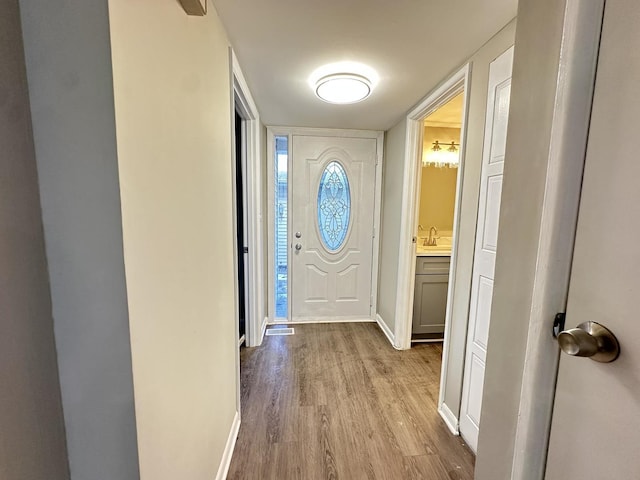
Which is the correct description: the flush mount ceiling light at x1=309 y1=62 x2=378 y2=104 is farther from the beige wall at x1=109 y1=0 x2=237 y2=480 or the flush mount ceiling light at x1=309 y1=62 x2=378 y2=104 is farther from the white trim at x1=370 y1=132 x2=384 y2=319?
the white trim at x1=370 y1=132 x2=384 y2=319

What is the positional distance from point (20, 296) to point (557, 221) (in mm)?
1127

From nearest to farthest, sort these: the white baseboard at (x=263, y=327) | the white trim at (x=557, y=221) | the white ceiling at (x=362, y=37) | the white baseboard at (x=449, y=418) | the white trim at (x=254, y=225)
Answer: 1. the white trim at (x=557, y=221)
2. the white ceiling at (x=362, y=37)
3. the white baseboard at (x=449, y=418)
4. the white trim at (x=254, y=225)
5. the white baseboard at (x=263, y=327)

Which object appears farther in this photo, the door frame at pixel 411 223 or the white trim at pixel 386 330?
the white trim at pixel 386 330

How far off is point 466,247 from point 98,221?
1.64m

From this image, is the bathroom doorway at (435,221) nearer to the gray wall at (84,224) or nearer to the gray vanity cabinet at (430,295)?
the gray vanity cabinet at (430,295)

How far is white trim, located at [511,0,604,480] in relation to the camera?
0.60m

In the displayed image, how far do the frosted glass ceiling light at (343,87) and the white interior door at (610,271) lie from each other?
1.30 m

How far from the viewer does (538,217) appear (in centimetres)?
72

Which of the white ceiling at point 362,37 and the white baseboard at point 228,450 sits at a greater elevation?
the white ceiling at point 362,37

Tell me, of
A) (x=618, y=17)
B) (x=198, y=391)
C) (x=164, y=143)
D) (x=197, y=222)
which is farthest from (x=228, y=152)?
(x=618, y=17)

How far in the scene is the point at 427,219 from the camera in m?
3.21

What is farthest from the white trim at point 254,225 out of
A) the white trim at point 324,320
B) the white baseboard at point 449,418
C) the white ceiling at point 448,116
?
the white baseboard at point 449,418

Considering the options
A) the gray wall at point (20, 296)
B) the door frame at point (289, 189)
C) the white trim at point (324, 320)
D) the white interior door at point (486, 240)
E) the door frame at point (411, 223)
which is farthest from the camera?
the white trim at point (324, 320)

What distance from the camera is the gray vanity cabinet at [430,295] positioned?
8.61ft
